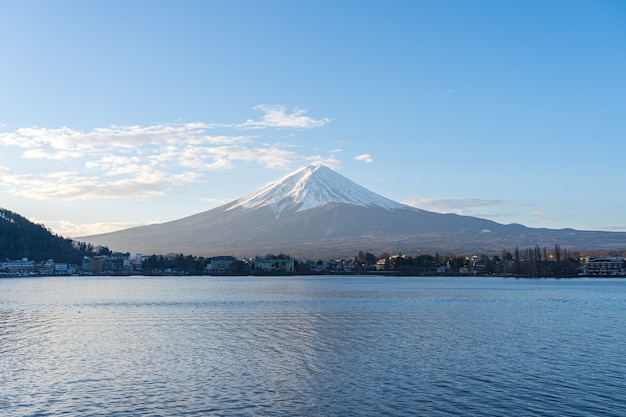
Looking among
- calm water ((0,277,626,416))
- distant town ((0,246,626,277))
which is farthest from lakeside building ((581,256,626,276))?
calm water ((0,277,626,416))

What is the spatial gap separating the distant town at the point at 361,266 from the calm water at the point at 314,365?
65.4m

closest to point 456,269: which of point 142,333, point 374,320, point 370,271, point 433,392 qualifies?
point 370,271

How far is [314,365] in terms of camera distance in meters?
16.2

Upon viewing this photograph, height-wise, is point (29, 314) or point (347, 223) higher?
point (347, 223)

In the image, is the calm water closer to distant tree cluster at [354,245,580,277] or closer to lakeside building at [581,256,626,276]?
distant tree cluster at [354,245,580,277]

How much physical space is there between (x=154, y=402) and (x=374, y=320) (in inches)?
594

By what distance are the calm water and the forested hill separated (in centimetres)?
9046

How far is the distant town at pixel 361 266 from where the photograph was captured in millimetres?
91562

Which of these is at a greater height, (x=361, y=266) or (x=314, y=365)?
(x=361, y=266)

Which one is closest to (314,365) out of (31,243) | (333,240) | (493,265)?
(493,265)

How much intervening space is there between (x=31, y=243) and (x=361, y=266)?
5521 centimetres

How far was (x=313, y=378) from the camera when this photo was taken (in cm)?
1460

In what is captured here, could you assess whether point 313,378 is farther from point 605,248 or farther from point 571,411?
point 605,248

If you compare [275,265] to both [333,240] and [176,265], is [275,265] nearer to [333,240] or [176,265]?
[176,265]
